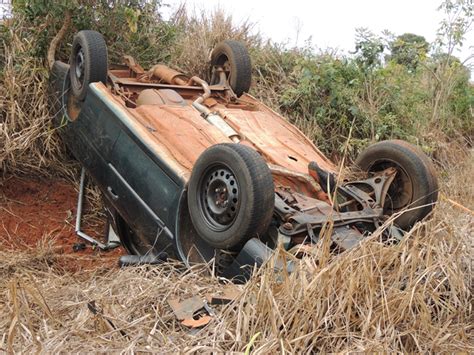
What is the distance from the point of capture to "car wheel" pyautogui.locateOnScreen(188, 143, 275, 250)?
3.04 metres

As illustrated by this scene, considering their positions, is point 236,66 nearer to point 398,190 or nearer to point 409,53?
point 398,190

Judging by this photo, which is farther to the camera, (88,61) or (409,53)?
(409,53)

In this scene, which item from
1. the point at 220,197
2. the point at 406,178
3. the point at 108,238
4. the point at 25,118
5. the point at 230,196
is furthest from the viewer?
the point at 25,118

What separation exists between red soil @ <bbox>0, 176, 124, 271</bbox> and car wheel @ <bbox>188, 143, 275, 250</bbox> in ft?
3.95

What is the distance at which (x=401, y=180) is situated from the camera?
151 inches

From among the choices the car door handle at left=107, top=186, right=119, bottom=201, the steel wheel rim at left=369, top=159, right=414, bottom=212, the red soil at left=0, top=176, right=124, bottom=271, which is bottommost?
the red soil at left=0, top=176, right=124, bottom=271

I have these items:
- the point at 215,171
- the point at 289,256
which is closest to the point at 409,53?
the point at 215,171

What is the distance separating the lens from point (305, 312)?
97.3 inches

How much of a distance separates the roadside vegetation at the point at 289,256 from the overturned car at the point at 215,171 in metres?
0.30

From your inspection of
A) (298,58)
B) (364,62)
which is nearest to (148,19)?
(298,58)

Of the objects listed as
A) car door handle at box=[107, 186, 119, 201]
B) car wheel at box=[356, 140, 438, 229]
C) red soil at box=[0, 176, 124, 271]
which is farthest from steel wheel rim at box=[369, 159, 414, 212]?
red soil at box=[0, 176, 124, 271]

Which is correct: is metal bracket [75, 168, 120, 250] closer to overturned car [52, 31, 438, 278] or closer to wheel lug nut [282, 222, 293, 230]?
overturned car [52, 31, 438, 278]

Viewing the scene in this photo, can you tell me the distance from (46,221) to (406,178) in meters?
3.08

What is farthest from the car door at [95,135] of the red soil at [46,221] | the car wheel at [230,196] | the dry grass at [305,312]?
the dry grass at [305,312]
